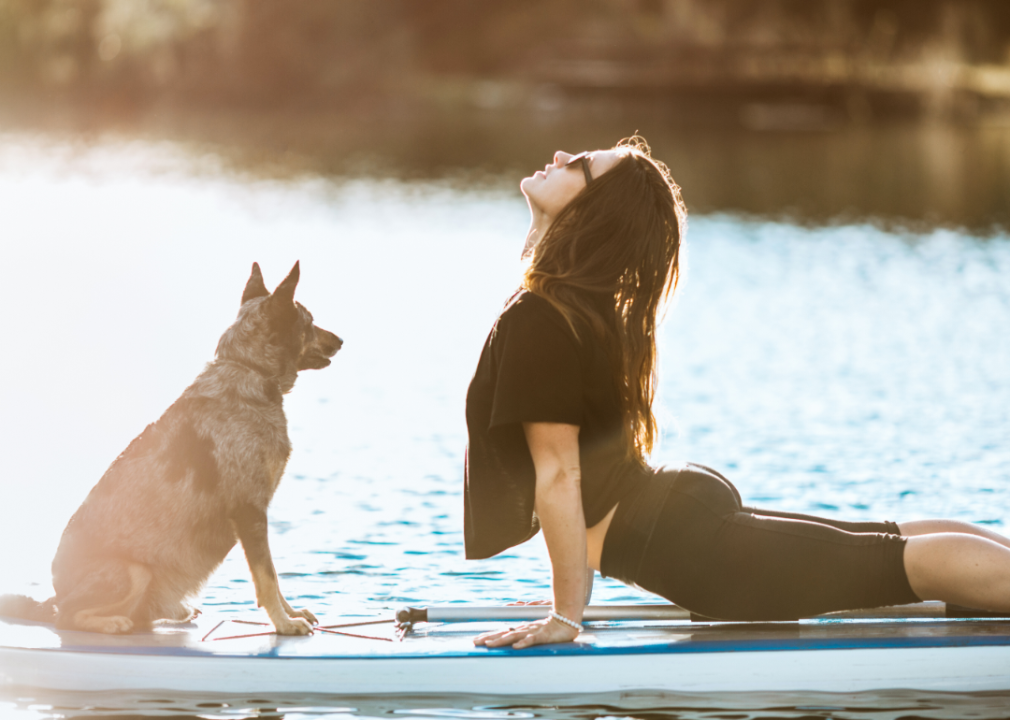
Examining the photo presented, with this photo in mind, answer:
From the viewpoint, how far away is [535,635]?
4.19 metres

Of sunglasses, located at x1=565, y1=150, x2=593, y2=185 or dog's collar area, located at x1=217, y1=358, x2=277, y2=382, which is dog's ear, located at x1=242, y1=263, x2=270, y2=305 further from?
sunglasses, located at x1=565, y1=150, x2=593, y2=185

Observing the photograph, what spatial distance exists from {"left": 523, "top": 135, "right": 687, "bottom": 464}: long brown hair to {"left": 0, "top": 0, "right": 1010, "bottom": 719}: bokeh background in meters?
1.24

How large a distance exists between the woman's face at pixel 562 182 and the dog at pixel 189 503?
95cm

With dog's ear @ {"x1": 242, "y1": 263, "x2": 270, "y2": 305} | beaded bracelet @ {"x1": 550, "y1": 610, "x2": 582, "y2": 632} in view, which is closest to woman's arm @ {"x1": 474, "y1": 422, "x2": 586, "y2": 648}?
beaded bracelet @ {"x1": 550, "y1": 610, "x2": 582, "y2": 632}

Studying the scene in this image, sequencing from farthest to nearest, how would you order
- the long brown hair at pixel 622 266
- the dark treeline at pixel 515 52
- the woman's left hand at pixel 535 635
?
1. the dark treeline at pixel 515 52
2. the woman's left hand at pixel 535 635
3. the long brown hair at pixel 622 266

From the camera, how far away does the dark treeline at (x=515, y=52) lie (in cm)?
5381

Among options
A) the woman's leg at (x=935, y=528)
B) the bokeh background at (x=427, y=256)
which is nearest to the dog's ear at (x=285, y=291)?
the bokeh background at (x=427, y=256)

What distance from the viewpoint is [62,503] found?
325 inches

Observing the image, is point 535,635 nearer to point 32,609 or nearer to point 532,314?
point 532,314

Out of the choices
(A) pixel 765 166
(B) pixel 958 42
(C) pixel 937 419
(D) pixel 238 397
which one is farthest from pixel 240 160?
(B) pixel 958 42

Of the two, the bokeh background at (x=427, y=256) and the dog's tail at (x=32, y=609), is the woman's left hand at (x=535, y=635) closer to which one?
the bokeh background at (x=427, y=256)

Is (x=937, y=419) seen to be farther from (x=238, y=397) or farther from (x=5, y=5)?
(x=5, y=5)

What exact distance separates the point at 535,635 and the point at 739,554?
736 mm

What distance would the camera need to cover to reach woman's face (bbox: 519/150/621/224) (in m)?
4.12
